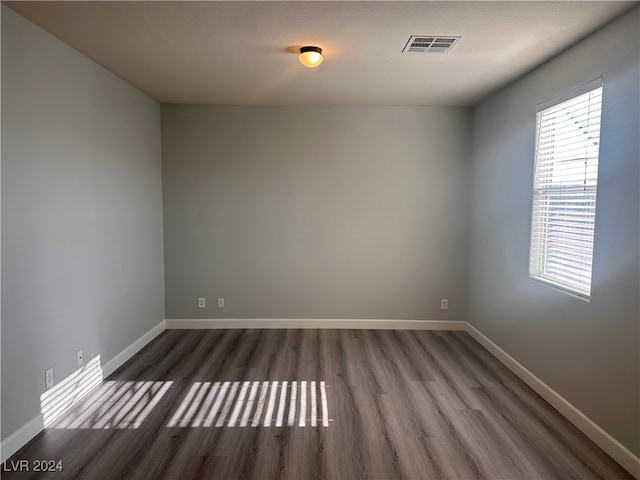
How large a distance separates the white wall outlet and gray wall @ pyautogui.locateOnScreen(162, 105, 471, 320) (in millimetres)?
1938

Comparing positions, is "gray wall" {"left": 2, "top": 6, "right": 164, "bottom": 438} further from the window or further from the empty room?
the window

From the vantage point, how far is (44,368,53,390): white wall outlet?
245cm

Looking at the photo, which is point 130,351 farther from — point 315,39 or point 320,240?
point 315,39

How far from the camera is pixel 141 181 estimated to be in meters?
3.84

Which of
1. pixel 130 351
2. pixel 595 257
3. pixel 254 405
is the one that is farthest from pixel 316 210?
pixel 595 257

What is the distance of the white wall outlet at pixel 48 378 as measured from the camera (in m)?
2.45

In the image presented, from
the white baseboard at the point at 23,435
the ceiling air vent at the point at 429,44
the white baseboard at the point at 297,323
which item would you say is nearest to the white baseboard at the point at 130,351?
the white baseboard at the point at 23,435

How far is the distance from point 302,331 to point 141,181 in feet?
7.90

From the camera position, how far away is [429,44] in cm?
→ 255

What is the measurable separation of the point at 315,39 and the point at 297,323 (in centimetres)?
308

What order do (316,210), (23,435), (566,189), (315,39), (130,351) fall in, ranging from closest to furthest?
(23,435), (315,39), (566,189), (130,351), (316,210)

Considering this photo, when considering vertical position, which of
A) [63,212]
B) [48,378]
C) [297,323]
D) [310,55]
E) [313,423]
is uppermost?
[310,55]

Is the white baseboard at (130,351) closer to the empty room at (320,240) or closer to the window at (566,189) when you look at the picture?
the empty room at (320,240)

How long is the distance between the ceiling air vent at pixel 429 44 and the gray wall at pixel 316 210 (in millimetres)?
1623
